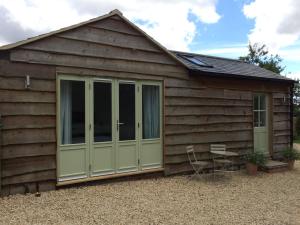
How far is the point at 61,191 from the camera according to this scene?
21.1ft

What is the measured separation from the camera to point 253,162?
29.2 feet

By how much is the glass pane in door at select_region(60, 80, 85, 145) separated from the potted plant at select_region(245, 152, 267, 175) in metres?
4.42

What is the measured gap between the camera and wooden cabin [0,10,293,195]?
6.14m

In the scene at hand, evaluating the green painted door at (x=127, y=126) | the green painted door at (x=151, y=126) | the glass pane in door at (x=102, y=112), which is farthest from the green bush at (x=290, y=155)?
the glass pane in door at (x=102, y=112)

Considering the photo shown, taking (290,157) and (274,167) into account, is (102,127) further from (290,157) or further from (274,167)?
(290,157)

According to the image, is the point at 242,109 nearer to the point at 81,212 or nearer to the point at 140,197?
the point at 140,197

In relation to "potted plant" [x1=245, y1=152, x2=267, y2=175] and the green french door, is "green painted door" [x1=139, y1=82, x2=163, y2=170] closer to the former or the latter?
the green french door

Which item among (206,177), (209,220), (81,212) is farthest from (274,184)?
(81,212)

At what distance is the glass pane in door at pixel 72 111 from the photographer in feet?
21.9

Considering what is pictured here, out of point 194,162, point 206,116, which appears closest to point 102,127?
point 194,162

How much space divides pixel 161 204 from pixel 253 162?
12.8ft

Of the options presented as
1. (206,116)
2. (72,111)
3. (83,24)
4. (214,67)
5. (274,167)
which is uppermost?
(83,24)

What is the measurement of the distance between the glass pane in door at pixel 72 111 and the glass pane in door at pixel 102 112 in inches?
11.2

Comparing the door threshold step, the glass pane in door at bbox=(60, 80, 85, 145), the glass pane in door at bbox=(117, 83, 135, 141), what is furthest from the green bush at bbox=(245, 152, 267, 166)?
the glass pane in door at bbox=(60, 80, 85, 145)
